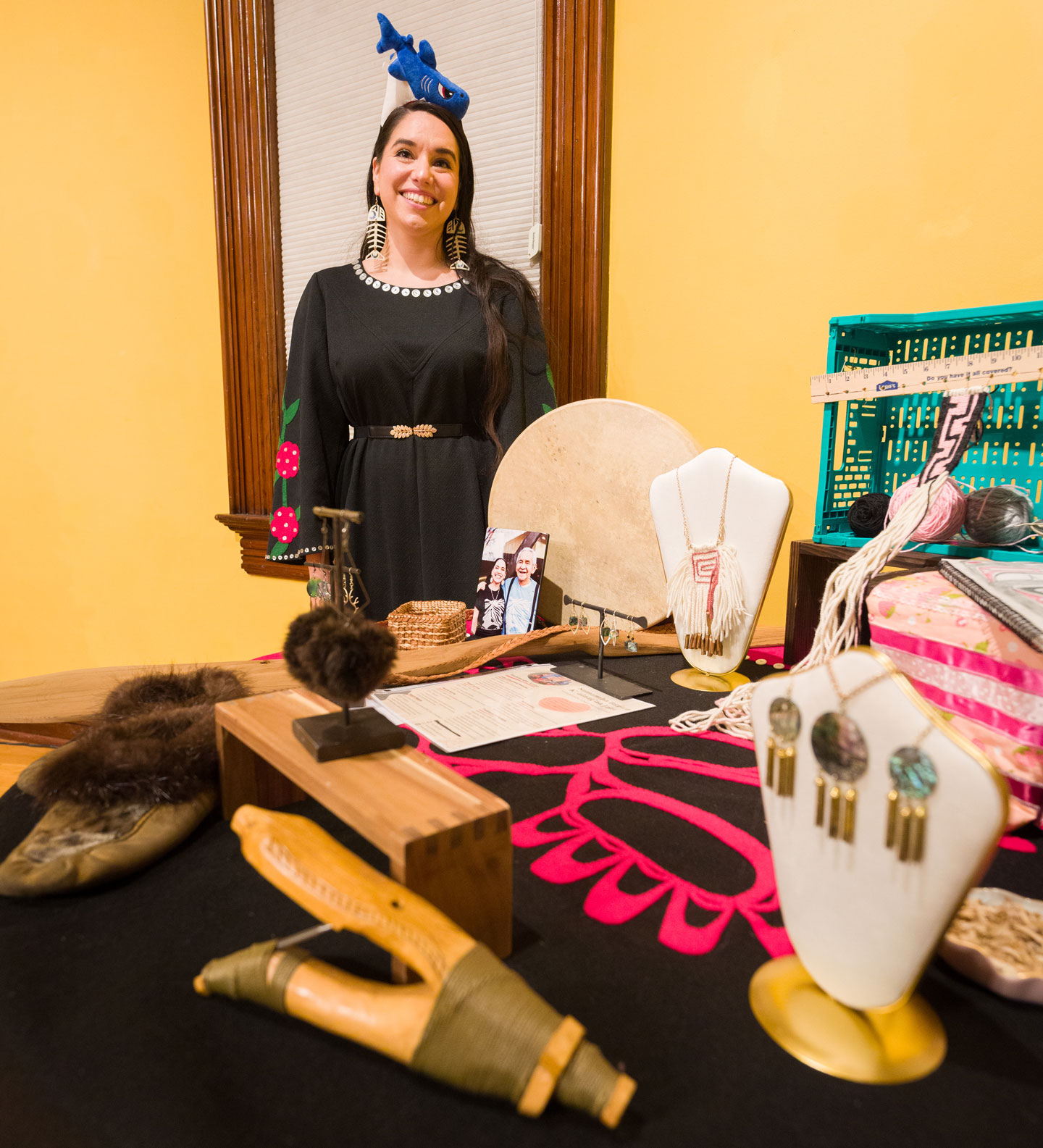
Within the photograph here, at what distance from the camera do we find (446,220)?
1.48 metres

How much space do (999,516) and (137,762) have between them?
0.98 m

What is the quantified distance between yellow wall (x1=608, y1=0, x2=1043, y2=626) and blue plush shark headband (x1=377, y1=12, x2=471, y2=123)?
1.24 feet

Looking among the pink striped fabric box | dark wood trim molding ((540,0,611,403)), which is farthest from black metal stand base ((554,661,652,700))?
dark wood trim molding ((540,0,611,403))

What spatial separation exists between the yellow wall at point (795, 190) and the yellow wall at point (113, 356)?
125 centimetres

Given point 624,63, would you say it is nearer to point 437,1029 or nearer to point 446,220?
point 446,220


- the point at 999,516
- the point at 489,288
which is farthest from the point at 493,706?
the point at 489,288

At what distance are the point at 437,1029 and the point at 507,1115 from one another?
6 centimetres

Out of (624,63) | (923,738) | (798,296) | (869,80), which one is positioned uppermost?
(624,63)

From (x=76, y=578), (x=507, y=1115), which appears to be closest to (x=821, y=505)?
(x=507, y=1115)

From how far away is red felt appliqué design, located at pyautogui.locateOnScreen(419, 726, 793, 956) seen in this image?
54cm

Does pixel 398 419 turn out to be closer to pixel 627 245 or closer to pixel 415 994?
pixel 627 245

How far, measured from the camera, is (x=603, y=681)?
104 cm

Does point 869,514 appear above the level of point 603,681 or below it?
above

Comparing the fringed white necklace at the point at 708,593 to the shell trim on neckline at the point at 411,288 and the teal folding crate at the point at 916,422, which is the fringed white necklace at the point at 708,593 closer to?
the teal folding crate at the point at 916,422
